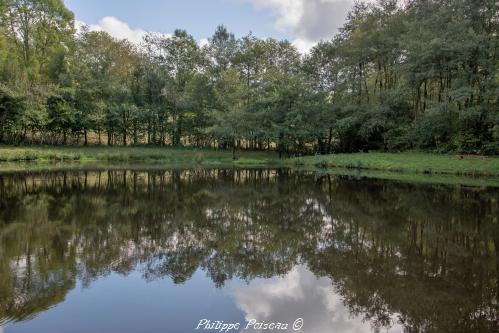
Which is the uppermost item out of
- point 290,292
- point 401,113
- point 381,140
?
point 401,113

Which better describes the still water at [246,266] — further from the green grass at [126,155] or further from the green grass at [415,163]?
the green grass at [126,155]

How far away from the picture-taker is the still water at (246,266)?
5422mm

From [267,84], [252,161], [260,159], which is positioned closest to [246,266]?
[252,161]

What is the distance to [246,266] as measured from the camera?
24.9 ft

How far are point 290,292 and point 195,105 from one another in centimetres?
4345

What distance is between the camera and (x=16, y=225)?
10383 mm

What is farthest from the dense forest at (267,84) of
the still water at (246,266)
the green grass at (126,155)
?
the still water at (246,266)

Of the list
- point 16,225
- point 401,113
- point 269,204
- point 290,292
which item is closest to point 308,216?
point 269,204

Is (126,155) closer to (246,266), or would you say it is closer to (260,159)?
(260,159)

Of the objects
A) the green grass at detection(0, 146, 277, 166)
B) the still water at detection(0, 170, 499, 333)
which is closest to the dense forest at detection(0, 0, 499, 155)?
the green grass at detection(0, 146, 277, 166)

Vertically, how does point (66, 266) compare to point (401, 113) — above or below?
below

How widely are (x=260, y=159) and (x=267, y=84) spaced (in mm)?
7761

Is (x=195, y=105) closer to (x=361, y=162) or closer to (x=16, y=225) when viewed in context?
(x=361, y=162)

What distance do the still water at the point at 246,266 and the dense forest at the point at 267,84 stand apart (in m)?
18.8
